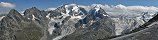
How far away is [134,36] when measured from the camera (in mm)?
43906

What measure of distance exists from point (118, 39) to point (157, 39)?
5236mm

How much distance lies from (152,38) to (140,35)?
3.52 metres

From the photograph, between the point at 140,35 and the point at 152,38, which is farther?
the point at 140,35

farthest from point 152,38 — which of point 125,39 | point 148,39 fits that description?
point 125,39

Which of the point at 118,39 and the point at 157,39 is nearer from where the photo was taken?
the point at 157,39

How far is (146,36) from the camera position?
139 feet

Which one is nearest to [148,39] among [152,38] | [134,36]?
[152,38]

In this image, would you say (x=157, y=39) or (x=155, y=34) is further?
(x=155, y=34)

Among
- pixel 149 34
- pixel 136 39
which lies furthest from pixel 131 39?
pixel 149 34

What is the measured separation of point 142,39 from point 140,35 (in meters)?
3.31

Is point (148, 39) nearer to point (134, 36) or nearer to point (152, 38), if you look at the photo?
point (152, 38)

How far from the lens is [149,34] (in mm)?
44062

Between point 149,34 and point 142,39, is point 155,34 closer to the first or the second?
point 149,34

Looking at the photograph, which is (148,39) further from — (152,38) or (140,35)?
(140,35)
